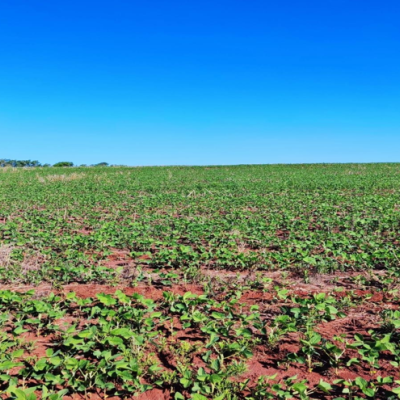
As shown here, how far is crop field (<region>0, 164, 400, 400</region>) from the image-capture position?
2.82 m

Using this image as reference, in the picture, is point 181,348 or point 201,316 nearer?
point 181,348

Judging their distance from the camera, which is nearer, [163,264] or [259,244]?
[163,264]

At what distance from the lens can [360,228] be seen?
27.7 feet

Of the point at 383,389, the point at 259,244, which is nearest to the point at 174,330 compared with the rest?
the point at 383,389

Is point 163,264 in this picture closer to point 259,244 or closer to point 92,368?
point 259,244

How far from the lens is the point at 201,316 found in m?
3.75

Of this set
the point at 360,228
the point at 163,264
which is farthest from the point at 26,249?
the point at 360,228

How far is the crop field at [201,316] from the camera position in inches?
111

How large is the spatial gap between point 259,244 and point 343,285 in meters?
2.42

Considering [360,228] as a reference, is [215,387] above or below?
below

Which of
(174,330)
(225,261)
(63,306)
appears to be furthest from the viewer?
(225,261)

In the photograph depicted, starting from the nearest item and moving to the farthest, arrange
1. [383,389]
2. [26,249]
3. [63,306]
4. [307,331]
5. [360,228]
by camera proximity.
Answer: [383,389], [307,331], [63,306], [26,249], [360,228]

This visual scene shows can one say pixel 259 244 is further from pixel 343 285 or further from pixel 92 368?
pixel 92 368

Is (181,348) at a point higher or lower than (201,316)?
lower
